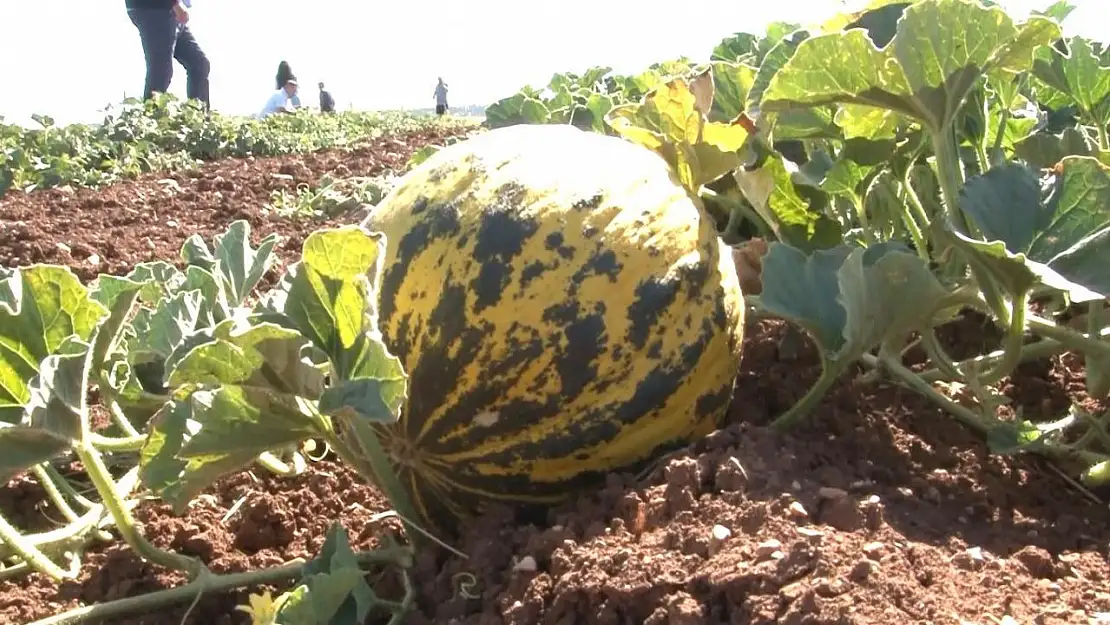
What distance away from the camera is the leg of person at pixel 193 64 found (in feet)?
34.8

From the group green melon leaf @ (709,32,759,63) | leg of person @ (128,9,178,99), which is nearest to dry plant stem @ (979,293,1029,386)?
green melon leaf @ (709,32,759,63)

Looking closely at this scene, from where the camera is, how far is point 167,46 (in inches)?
394

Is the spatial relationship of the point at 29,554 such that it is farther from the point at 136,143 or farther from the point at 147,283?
the point at 136,143

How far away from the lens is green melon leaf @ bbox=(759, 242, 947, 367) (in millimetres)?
1561

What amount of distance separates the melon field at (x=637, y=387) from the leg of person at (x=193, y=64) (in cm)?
908

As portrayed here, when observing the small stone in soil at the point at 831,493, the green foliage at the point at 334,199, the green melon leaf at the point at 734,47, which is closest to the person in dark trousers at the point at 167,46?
the green foliage at the point at 334,199

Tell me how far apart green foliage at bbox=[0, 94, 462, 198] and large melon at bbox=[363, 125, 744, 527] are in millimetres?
5379

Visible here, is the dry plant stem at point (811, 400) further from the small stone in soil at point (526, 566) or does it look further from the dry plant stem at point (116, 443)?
the dry plant stem at point (116, 443)

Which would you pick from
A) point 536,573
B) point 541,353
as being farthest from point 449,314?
point 536,573

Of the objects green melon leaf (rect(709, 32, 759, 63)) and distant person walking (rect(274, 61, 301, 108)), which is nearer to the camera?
green melon leaf (rect(709, 32, 759, 63))

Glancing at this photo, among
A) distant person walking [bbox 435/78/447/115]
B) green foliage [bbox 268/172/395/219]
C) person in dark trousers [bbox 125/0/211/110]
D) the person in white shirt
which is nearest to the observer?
green foliage [bbox 268/172/395/219]

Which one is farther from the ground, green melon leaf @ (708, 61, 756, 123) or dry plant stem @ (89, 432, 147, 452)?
green melon leaf @ (708, 61, 756, 123)

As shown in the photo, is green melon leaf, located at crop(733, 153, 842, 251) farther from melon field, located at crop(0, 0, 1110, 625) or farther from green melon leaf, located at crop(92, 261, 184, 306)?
green melon leaf, located at crop(92, 261, 184, 306)

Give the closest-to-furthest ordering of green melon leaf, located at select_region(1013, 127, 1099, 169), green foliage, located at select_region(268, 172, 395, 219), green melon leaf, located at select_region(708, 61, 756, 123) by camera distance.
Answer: green melon leaf, located at select_region(1013, 127, 1099, 169)
green melon leaf, located at select_region(708, 61, 756, 123)
green foliage, located at select_region(268, 172, 395, 219)
